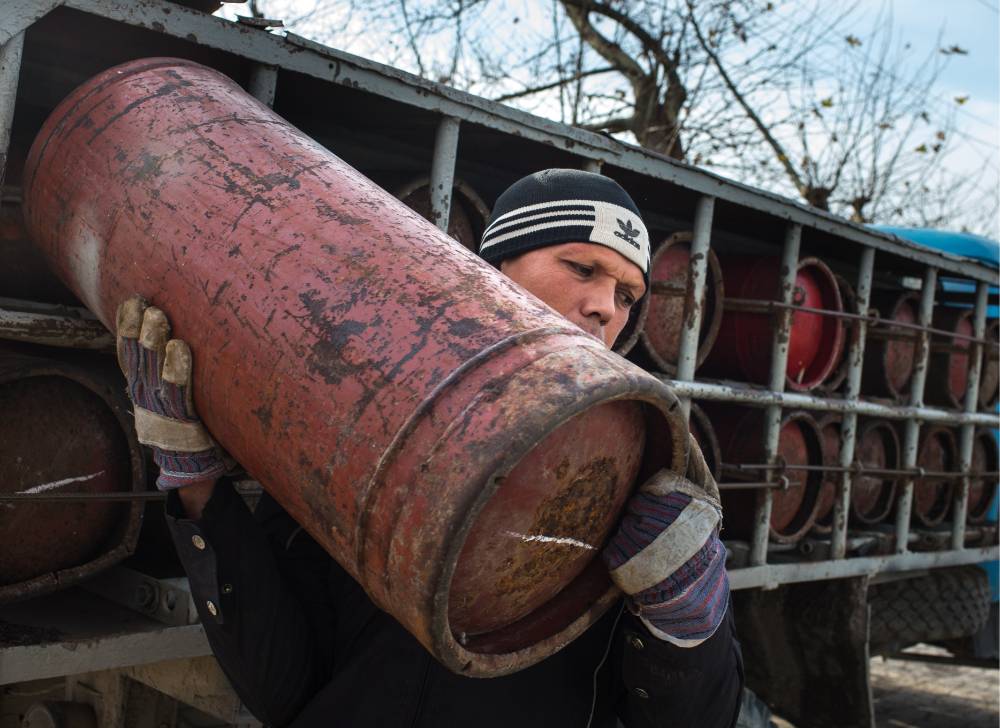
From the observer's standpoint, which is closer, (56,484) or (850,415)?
(56,484)

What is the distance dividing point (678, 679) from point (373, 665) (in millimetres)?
491

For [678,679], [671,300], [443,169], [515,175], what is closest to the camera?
[678,679]

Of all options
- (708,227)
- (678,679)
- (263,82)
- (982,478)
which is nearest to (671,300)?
(708,227)

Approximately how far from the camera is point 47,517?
1669 mm

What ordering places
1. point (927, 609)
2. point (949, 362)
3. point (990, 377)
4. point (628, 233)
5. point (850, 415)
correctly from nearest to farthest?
point (628, 233)
point (850, 415)
point (927, 609)
point (949, 362)
point (990, 377)

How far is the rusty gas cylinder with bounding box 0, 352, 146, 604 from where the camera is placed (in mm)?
1614

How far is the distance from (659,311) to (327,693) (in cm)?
187

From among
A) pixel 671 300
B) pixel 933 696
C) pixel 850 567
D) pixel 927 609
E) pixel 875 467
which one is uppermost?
pixel 671 300

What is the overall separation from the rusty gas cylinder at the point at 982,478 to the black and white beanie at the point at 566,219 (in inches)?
133

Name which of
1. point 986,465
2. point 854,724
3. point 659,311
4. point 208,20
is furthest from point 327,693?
point 986,465

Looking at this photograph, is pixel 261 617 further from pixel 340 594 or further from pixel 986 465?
pixel 986 465

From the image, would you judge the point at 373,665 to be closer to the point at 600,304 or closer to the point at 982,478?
the point at 600,304

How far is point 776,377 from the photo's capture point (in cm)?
308

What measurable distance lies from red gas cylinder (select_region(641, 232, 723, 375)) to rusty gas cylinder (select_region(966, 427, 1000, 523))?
6.91ft
